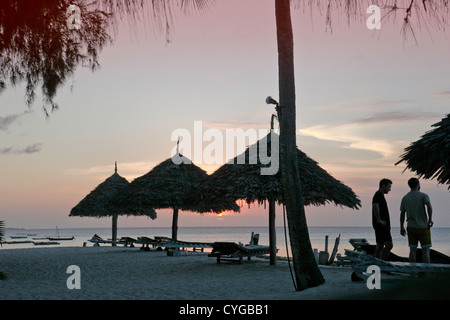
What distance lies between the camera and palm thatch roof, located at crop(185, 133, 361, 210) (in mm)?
13039

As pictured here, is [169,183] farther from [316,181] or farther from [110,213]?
[316,181]

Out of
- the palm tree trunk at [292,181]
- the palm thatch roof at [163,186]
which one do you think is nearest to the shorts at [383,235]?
the palm tree trunk at [292,181]

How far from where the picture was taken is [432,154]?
10.3m

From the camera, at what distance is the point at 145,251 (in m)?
22.1

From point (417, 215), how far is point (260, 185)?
5.24 m

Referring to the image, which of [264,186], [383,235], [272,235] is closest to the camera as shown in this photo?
[383,235]

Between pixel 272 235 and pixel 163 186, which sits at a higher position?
pixel 163 186

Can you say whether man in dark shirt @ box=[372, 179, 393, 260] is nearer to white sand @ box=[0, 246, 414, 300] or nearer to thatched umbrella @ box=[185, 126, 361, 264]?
white sand @ box=[0, 246, 414, 300]

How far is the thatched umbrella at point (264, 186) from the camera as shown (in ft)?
42.8

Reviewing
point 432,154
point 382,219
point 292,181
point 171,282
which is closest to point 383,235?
point 382,219

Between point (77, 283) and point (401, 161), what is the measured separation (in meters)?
7.80

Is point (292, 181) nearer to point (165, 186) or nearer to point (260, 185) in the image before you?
point (260, 185)

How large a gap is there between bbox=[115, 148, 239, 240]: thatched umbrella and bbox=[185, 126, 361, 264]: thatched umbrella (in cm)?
681

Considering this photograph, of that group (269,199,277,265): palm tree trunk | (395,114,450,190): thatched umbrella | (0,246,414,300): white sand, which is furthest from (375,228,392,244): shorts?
(269,199,277,265): palm tree trunk
